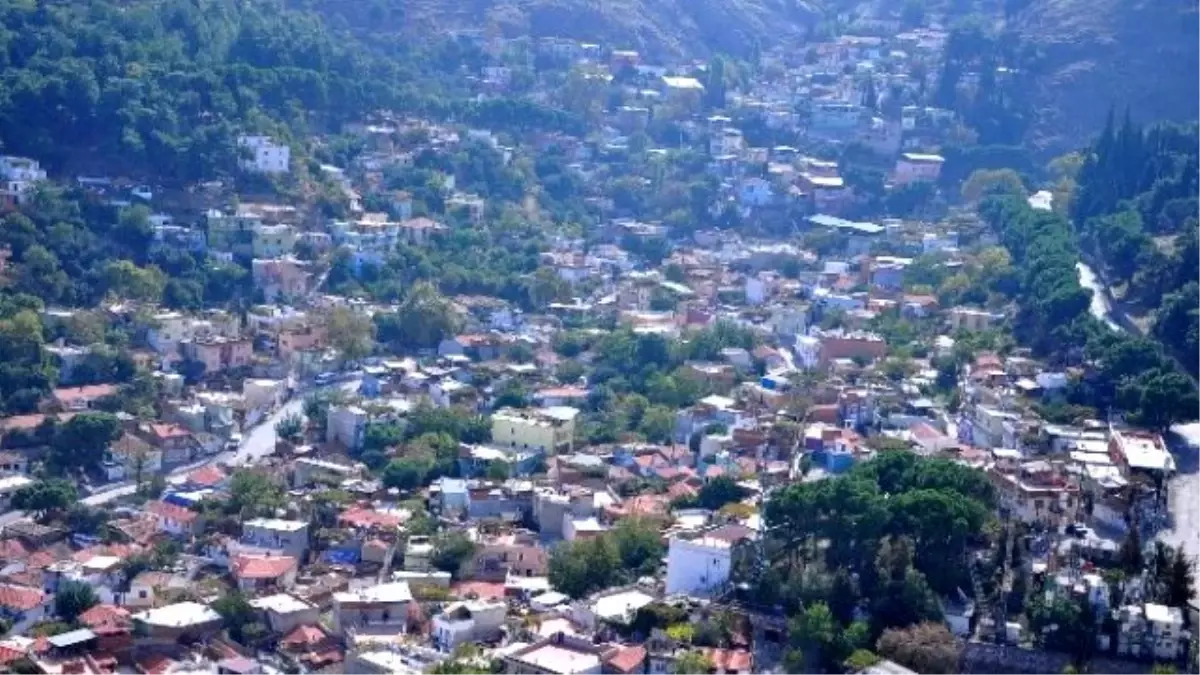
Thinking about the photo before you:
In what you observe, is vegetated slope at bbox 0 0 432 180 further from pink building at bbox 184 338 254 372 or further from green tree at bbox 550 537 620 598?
green tree at bbox 550 537 620 598

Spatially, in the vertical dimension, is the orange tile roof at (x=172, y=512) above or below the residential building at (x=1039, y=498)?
below

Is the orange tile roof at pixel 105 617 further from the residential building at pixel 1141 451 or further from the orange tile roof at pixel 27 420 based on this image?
the residential building at pixel 1141 451

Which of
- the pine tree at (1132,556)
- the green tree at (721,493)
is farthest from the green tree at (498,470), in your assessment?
the pine tree at (1132,556)

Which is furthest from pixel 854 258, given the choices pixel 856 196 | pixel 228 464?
pixel 228 464

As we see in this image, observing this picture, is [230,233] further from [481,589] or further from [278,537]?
[481,589]

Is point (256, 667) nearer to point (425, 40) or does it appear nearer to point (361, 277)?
point (361, 277)

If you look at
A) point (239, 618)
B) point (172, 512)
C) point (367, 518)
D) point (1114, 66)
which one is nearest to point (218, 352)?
point (172, 512)
